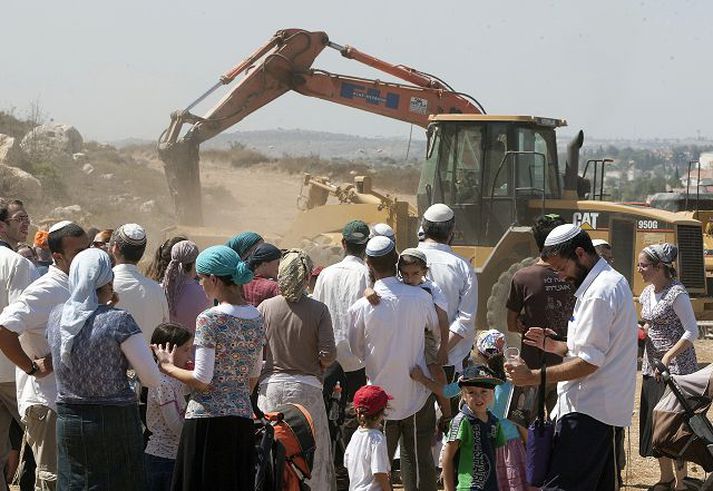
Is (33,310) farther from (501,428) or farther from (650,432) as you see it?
(650,432)

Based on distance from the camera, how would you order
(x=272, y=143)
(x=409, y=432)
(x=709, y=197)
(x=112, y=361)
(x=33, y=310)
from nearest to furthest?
(x=112, y=361) < (x=33, y=310) < (x=409, y=432) < (x=709, y=197) < (x=272, y=143)

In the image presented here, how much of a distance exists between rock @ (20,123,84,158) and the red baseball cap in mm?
31419

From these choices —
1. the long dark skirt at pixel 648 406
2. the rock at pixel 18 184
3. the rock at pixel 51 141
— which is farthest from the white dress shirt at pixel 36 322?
the rock at pixel 51 141

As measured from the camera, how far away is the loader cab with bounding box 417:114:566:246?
1691 cm

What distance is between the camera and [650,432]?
9250 millimetres

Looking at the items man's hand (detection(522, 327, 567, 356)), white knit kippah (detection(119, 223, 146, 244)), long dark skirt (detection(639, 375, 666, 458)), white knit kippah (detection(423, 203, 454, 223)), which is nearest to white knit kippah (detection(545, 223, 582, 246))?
man's hand (detection(522, 327, 567, 356))

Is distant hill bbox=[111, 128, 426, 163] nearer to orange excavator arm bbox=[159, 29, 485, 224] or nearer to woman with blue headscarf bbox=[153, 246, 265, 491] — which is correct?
orange excavator arm bbox=[159, 29, 485, 224]

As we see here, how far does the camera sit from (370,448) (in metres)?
7.64

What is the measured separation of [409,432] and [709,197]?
52.6 ft

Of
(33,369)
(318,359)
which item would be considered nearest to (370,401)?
(318,359)

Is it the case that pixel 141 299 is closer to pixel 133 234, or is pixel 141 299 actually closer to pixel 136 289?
pixel 136 289

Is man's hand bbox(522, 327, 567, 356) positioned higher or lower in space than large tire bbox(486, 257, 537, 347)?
higher

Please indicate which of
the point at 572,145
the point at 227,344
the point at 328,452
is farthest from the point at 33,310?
the point at 572,145

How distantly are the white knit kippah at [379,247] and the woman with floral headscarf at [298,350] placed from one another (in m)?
0.46
